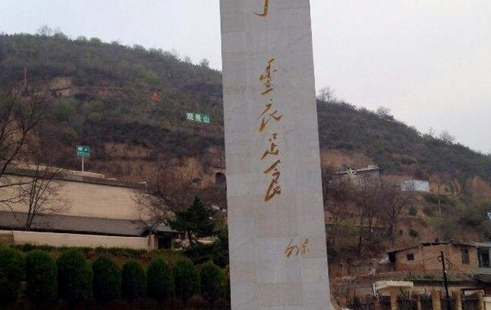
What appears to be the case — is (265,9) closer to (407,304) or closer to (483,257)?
(407,304)

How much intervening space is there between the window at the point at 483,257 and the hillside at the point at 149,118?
2681 centimetres

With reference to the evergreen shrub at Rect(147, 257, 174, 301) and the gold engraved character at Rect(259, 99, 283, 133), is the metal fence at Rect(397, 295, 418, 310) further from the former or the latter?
the gold engraved character at Rect(259, 99, 283, 133)

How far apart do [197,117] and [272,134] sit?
55.4 m

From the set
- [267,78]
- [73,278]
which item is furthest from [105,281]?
[267,78]

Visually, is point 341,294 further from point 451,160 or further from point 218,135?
point 451,160

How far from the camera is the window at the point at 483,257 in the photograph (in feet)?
131

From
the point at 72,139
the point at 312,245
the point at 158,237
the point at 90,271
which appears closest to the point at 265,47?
the point at 312,245

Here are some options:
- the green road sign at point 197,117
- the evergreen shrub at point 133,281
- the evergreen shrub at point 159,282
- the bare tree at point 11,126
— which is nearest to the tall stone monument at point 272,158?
the evergreen shrub at point 133,281

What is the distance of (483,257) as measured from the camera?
40.5 meters

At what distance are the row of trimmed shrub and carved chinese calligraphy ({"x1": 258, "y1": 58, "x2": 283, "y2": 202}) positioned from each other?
33.3 ft

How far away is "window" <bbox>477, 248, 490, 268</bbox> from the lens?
40000 millimetres

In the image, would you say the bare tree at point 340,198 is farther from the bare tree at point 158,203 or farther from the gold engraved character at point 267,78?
the gold engraved character at point 267,78

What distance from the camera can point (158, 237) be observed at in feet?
106

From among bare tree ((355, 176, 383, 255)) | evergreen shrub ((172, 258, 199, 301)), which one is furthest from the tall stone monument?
bare tree ((355, 176, 383, 255))
